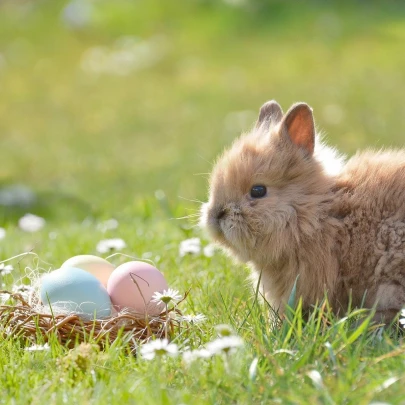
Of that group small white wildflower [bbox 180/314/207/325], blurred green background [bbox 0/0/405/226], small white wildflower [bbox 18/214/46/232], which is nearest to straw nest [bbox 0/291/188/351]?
small white wildflower [bbox 180/314/207/325]

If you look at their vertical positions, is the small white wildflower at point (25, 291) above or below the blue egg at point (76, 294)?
below

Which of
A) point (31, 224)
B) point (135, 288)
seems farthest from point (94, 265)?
point (31, 224)

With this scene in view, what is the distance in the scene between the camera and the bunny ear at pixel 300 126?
3.18 meters

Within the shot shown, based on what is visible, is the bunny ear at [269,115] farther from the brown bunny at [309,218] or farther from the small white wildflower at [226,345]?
the small white wildflower at [226,345]

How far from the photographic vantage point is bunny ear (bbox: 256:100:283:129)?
354 cm

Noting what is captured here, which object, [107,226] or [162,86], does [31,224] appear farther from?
[162,86]

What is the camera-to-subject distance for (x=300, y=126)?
127 inches

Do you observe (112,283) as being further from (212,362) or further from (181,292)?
(212,362)

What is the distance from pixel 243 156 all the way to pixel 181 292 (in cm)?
76

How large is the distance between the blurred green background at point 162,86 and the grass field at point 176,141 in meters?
0.04

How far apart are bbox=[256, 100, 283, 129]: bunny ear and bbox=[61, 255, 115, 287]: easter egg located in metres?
0.96

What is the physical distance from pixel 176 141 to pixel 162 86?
9.78 feet

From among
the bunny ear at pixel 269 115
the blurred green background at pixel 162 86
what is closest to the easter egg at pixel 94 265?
the bunny ear at pixel 269 115

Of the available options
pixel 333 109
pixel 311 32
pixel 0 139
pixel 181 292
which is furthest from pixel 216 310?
pixel 311 32
